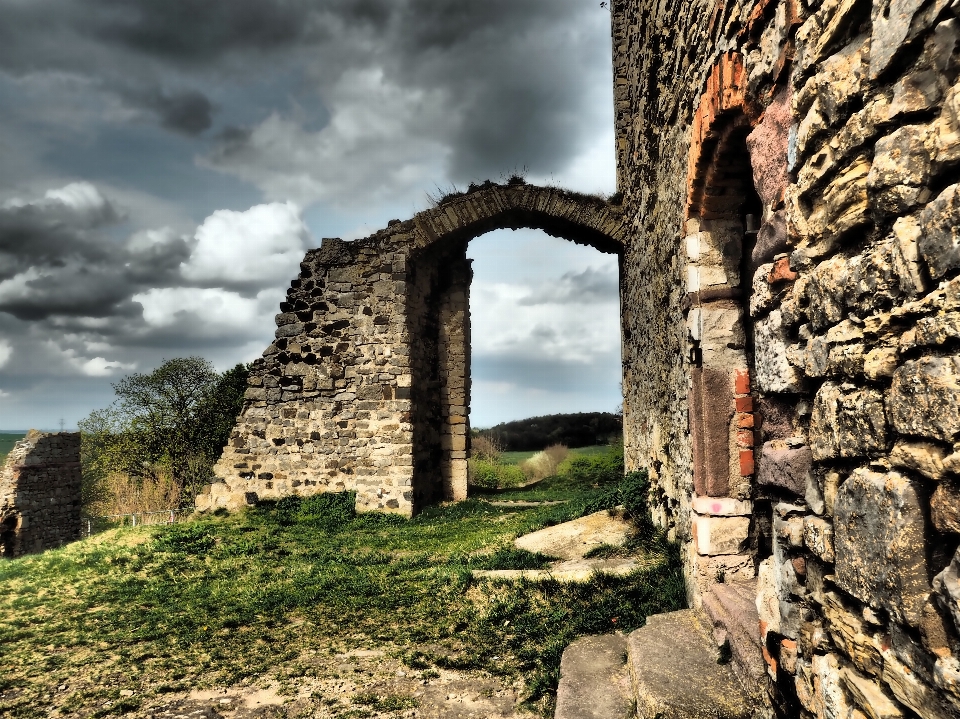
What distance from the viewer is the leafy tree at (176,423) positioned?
16578 mm

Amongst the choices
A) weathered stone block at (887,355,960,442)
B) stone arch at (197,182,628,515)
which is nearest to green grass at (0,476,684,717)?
stone arch at (197,182,628,515)

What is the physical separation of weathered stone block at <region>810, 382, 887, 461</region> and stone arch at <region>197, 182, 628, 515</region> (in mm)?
8031

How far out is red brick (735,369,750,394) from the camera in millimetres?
3773

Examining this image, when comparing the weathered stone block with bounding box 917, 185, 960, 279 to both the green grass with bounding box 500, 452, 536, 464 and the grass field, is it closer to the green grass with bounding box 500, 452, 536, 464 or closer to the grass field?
the grass field

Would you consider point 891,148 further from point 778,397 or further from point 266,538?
point 266,538

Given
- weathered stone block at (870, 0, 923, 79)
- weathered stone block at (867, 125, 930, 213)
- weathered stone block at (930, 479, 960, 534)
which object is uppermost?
weathered stone block at (870, 0, 923, 79)

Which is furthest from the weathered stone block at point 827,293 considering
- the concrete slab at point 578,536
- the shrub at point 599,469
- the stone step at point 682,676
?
the shrub at point 599,469

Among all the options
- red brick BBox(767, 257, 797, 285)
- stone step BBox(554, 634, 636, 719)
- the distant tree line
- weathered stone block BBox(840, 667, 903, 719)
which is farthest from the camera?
the distant tree line

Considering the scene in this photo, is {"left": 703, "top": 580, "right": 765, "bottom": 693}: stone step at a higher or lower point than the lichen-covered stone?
lower

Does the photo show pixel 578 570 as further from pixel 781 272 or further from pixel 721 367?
pixel 781 272

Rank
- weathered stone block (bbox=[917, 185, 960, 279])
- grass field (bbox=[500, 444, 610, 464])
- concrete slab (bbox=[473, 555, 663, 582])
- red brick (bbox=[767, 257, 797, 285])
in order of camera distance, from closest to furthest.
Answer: weathered stone block (bbox=[917, 185, 960, 279]) → red brick (bbox=[767, 257, 797, 285]) → concrete slab (bbox=[473, 555, 663, 582]) → grass field (bbox=[500, 444, 610, 464])

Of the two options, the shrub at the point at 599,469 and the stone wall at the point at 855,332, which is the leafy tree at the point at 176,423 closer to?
the shrub at the point at 599,469

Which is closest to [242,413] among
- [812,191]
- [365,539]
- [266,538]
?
[266,538]

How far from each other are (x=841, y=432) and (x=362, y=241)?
29.8 ft
